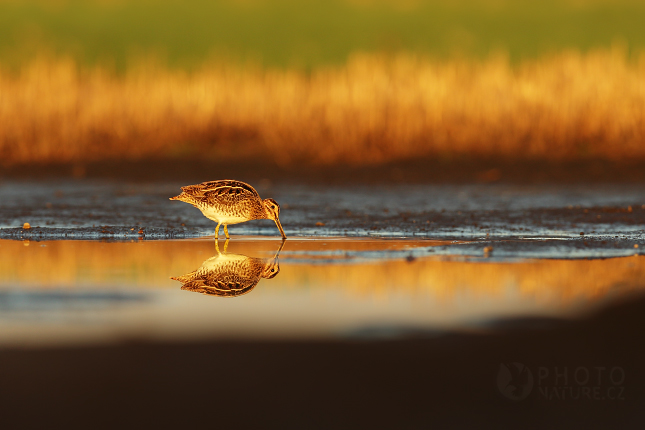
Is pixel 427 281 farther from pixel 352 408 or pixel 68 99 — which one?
pixel 68 99

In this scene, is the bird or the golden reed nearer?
the bird

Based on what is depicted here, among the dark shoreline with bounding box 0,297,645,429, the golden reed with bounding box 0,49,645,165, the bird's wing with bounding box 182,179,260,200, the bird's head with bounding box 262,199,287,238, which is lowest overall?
the dark shoreline with bounding box 0,297,645,429

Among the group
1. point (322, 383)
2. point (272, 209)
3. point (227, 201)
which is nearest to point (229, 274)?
point (227, 201)

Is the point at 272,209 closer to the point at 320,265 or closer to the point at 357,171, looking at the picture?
the point at 320,265

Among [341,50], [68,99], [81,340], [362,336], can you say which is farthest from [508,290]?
[341,50]

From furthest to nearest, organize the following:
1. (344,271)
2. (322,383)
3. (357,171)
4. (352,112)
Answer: (352,112), (357,171), (344,271), (322,383)

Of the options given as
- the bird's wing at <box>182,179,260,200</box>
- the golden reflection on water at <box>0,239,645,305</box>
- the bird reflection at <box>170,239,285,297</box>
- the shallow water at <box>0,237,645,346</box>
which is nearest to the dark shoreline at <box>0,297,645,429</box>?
the shallow water at <box>0,237,645,346</box>

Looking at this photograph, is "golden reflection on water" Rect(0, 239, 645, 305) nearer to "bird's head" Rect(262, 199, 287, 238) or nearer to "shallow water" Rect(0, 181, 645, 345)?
"shallow water" Rect(0, 181, 645, 345)
